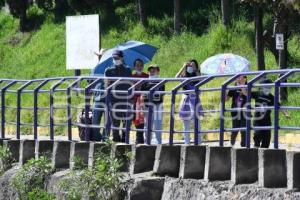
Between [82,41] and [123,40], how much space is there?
36.7ft

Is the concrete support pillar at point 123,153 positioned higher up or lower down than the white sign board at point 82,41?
lower down

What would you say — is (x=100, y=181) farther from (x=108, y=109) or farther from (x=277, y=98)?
(x=277, y=98)

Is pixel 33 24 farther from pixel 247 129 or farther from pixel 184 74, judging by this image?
pixel 247 129

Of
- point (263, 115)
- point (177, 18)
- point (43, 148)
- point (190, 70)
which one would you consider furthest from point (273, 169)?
point (177, 18)

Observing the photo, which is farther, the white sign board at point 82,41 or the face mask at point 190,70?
the white sign board at point 82,41

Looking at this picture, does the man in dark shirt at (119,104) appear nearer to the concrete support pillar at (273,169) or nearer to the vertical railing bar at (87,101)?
the vertical railing bar at (87,101)

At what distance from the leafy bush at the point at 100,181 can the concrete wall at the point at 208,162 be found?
0.68 ft

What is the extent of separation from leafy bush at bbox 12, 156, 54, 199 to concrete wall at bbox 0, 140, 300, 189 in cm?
38

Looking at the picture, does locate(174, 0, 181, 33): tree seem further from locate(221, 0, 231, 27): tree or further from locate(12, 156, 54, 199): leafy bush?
locate(12, 156, 54, 199): leafy bush

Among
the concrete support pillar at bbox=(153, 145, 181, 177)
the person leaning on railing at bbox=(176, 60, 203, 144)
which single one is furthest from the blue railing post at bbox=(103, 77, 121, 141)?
the concrete support pillar at bbox=(153, 145, 181, 177)

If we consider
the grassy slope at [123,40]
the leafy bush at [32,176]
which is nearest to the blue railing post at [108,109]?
the leafy bush at [32,176]

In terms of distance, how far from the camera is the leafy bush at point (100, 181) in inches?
551

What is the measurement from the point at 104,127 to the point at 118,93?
1.96ft

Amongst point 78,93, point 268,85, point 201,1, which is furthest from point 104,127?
point 201,1
